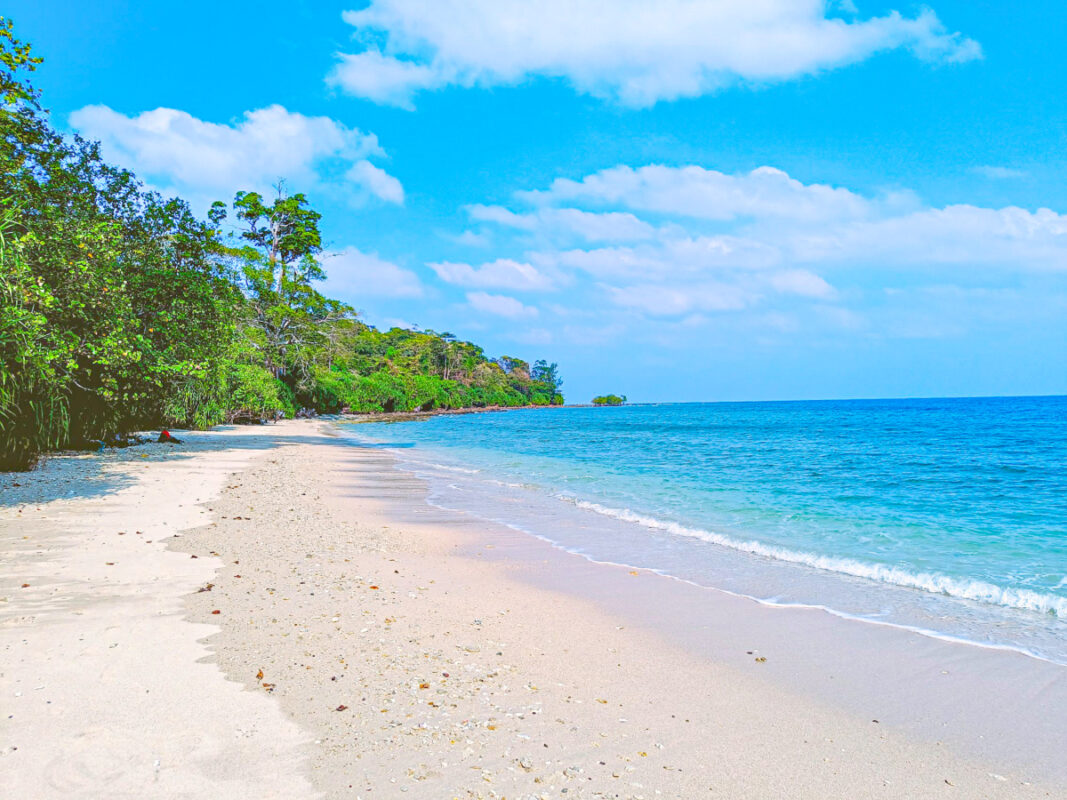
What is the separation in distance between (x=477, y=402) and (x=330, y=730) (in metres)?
124

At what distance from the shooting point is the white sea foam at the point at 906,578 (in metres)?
7.48

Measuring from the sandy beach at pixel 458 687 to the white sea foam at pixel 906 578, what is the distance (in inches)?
90.7

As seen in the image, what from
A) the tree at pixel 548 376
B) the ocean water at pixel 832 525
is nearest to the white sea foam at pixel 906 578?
the ocean water at pixel 832 525

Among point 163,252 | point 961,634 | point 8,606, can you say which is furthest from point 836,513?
point 163,252

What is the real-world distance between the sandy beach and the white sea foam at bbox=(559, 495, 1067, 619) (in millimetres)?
2303

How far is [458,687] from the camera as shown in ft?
A: 14.6

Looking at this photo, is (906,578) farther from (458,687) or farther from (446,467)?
(446,467)

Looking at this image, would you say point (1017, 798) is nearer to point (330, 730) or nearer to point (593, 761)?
point (593, 761)

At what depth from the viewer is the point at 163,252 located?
18812mm

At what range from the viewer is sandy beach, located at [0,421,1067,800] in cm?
342

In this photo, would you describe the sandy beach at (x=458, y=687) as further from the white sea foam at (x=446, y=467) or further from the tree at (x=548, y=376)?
the tree at (x=548, y=376)

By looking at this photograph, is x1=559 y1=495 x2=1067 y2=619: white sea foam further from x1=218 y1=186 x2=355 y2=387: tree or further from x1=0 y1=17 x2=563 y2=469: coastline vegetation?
x1=218 y1=186 x2=355 y2=387: tree

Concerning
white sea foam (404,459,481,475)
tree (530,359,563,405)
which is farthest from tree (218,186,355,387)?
tree (530,359,563,405)

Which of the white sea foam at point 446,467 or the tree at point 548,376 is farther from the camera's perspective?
the tree at point 548,376
